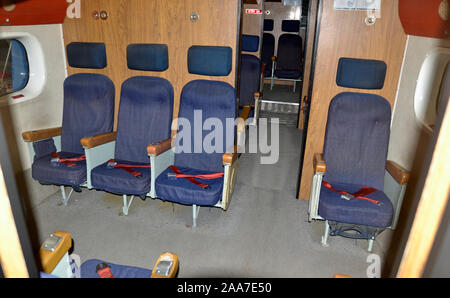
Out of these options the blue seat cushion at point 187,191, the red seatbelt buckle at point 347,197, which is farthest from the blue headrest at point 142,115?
the red seatbelt buckle at point 347,197

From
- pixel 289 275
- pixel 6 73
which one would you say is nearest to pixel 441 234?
pixel 289 275

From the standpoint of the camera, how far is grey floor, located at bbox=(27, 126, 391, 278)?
2.56 metres

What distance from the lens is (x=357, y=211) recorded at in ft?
8.25

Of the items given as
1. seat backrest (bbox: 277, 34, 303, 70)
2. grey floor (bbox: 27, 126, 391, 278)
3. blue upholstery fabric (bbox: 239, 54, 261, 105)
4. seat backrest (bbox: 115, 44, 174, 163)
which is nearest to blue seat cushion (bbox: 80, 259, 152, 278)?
grey floor (bbox: 27, 126, 391, 278)

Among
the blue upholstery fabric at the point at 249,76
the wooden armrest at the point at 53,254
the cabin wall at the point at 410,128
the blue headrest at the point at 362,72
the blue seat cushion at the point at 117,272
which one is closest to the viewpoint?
the wooden armrest at the point at 53,254

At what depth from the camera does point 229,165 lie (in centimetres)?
277

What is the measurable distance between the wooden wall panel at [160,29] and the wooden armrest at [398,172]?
1.59 meters

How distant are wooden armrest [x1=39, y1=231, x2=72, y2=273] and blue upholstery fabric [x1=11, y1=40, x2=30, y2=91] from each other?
7.53 feet

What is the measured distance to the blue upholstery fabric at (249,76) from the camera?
16.3 feet

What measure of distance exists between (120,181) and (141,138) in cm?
56

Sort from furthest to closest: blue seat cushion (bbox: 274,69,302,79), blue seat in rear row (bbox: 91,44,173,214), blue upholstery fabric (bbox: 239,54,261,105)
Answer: blue seat cushion (bbox: 274,69,302,79), blue upholstery fabric (bbox: 239,54,261,105), blue seat in rear row (bbox: 91,44,173,214)

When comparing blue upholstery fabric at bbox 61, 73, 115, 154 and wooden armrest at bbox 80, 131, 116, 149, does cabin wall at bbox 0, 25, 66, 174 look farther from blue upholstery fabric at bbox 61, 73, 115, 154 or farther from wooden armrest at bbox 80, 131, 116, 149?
wooden armrest at bbox 80, 131, 116, 149

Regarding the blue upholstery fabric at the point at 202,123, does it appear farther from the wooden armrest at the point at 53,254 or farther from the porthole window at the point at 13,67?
the porthole window at the point at 13,67
